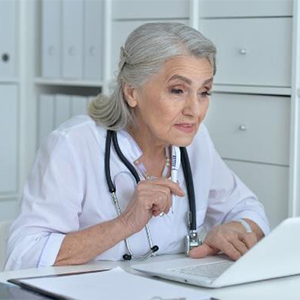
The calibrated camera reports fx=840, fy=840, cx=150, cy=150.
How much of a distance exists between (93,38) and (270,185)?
1059mm

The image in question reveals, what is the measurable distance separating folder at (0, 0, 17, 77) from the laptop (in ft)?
6.55

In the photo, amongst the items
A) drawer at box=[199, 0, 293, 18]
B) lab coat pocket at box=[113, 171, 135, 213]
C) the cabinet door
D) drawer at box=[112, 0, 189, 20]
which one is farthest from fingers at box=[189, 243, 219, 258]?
the cabinet door

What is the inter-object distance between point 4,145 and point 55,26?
560mm

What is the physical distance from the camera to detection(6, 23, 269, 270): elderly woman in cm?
193

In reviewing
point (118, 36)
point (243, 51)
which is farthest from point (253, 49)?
point (118, 36)

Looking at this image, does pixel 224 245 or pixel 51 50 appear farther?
pixel 51 50

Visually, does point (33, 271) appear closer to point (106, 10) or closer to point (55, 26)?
point (106, 10)

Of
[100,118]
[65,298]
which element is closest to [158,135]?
[100,118]

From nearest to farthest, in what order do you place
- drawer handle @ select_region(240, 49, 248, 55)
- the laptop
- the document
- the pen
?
1. the document
2. the laptop
3. the pen
4. drawer handle @ select_region(240, 49, 248, 55)

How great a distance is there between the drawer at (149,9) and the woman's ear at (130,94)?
956 millimetres

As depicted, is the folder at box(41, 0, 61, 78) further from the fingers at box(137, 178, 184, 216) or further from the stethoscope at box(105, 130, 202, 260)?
the fingers at box(137, 178, 184, 216)

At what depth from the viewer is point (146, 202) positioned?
6.31 ft

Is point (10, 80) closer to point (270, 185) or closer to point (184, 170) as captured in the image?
point (270, 185)

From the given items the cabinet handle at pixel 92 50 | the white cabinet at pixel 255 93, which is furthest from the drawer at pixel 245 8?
the cabinet handle at pixel 92 50
